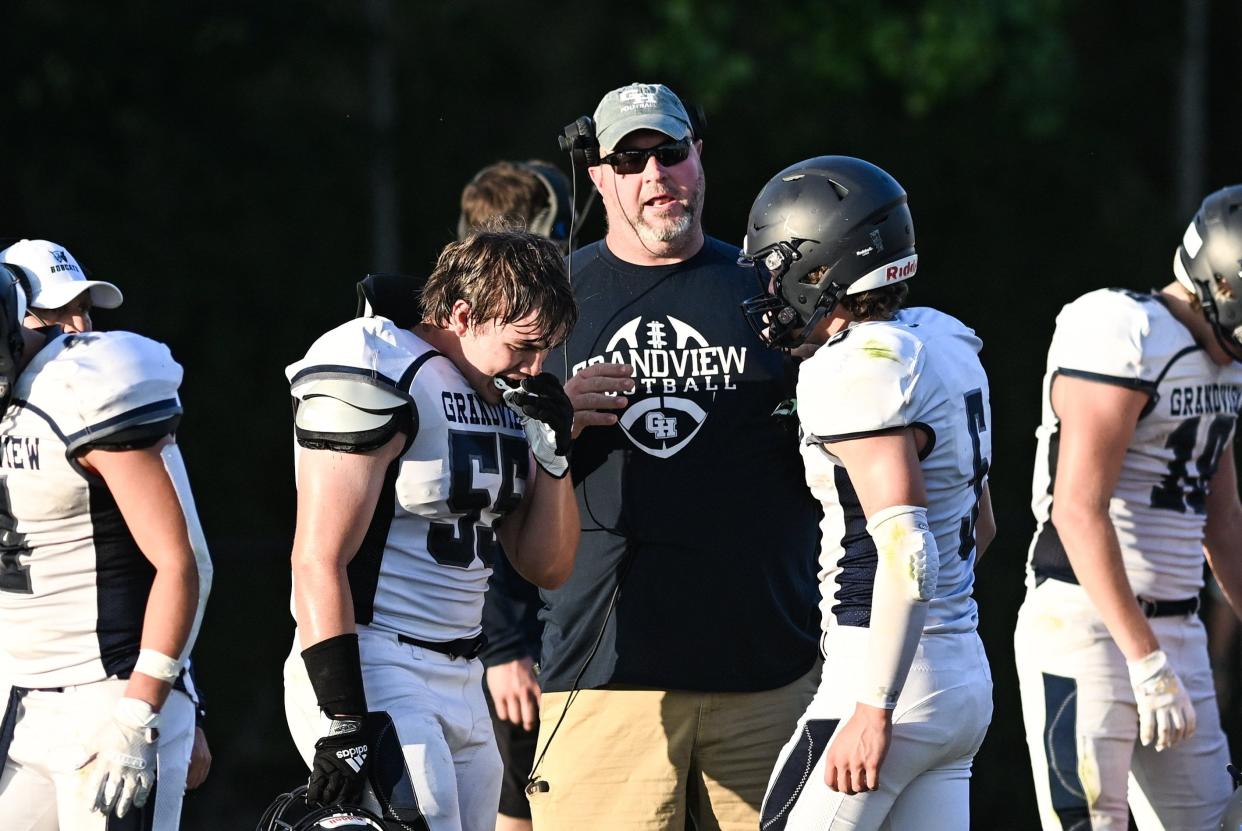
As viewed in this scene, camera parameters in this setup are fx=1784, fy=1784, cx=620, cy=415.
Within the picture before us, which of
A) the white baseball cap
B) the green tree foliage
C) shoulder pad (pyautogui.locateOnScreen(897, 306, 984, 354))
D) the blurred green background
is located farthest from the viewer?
the green tree foliage

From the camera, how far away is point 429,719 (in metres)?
3.62

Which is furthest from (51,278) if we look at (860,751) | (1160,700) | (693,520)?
(1160,700)

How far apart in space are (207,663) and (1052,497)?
503 centimetres

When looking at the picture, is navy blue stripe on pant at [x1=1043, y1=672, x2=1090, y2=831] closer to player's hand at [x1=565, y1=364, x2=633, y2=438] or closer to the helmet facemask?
the helmet facemask

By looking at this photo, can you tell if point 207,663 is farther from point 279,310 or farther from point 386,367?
point 386,367

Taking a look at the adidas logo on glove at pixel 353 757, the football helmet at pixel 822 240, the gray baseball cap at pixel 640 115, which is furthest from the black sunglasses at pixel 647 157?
the adidas logo on glove at pixel 353 757

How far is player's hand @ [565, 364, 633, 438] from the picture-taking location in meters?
4.24

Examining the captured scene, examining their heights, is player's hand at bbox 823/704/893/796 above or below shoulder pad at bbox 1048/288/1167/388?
below

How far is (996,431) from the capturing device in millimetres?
10180

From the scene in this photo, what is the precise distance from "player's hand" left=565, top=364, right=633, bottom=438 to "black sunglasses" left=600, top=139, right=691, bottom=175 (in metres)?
0.54

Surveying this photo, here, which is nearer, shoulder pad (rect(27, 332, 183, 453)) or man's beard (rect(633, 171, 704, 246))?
shoulder pad (rect(27, 332, 183, 453))

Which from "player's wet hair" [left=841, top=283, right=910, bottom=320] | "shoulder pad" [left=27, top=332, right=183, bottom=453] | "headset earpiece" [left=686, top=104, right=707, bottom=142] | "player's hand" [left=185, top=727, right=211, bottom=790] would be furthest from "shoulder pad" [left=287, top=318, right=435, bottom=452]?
"headset earpiece" [left=686, top=104, right=707, bottom=142]

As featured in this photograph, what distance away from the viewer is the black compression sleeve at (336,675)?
348cm

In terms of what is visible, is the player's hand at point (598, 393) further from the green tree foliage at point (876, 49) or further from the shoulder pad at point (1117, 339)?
the green tree foliage at point (876, 49)
